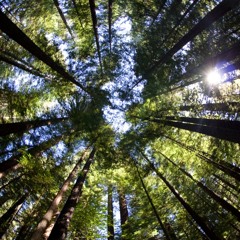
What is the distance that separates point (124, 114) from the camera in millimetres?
10312

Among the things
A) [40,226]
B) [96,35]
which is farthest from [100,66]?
[40,226]

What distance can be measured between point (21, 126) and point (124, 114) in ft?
13.4

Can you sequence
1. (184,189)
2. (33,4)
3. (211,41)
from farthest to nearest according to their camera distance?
(33,4) → (184,189) → (211,41)

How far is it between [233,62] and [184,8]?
8.22ft

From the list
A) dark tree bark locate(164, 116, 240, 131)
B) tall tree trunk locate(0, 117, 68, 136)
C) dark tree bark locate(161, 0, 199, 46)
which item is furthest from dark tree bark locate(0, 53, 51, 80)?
dark tree bark locate(164, 116, 240, 131)

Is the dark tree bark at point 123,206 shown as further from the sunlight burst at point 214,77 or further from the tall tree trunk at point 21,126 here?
the sunlight burst at point 214,77

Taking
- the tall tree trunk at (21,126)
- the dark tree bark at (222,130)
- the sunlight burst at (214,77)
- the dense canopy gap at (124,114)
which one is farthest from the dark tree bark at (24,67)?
the sunlight burst at (214,77)

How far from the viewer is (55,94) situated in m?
Answer: 10.5

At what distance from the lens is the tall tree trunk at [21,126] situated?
739 centimetres

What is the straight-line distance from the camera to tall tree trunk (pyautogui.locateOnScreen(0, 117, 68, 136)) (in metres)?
7.39

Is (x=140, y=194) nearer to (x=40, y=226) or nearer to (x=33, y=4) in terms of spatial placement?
(x=40, y=226)

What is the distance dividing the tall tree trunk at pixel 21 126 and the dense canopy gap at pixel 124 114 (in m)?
0.04

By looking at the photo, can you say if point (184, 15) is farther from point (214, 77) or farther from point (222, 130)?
point (222, 130)

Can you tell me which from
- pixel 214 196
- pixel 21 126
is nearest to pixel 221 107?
pixel 214 196
